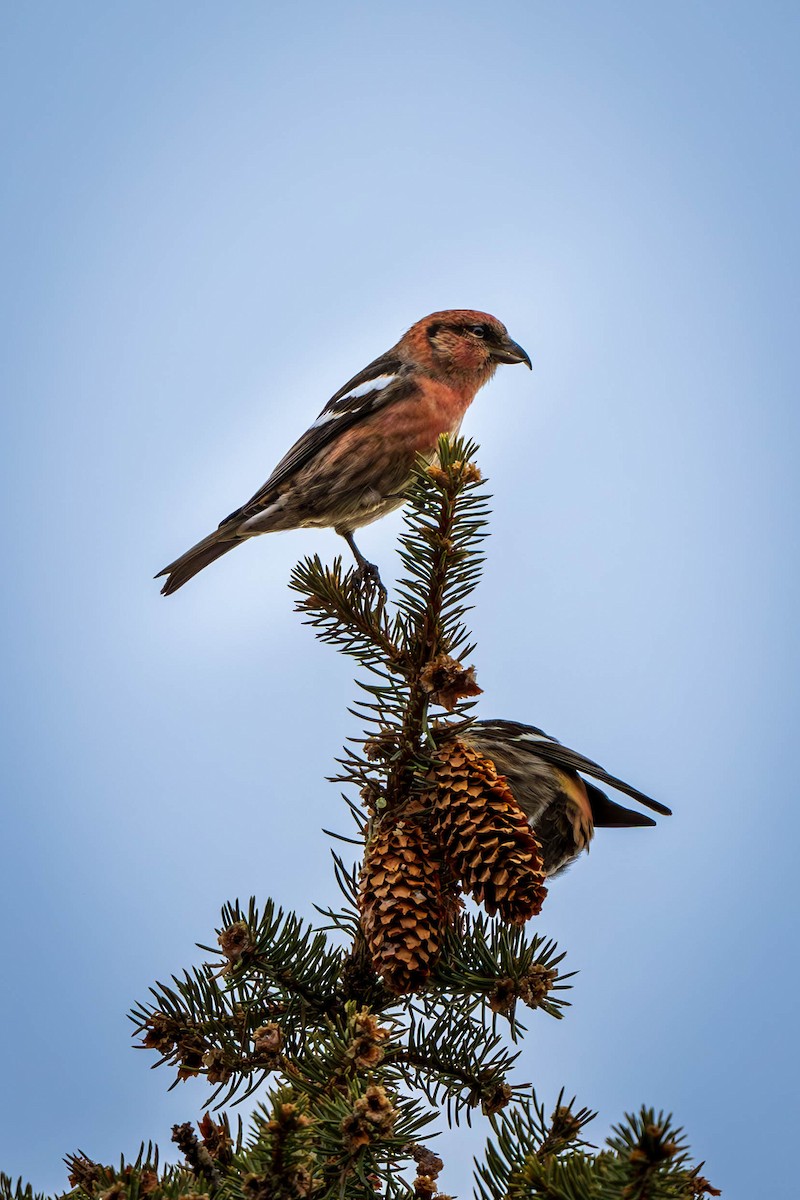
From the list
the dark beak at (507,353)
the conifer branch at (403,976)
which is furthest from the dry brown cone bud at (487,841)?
the dark beak at (507,353)

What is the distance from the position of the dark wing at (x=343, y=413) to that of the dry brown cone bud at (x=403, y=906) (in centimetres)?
303

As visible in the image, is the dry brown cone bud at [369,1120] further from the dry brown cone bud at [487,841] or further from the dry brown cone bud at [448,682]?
the dry brown cone bud at [448,682]

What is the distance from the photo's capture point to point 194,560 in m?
5.14

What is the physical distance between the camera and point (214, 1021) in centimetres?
225

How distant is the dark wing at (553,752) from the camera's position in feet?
9.73

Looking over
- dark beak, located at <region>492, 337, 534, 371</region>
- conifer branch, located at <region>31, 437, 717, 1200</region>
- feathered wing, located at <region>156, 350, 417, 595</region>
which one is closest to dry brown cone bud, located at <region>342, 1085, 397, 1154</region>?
conifer branch, located at <region>31, 437, 717, 1200</region>

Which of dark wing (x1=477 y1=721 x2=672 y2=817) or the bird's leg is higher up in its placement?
the bird's leg

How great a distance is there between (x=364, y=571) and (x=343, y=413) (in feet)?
4.34

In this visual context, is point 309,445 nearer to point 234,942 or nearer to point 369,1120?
point 234,942

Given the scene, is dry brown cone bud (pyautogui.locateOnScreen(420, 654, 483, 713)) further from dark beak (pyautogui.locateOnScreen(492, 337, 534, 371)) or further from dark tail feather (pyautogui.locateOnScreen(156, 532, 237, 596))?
dark beak (pyautogui.locateOnScreen(492, 337, 534, 371))

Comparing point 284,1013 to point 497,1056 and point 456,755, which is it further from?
point 456,755

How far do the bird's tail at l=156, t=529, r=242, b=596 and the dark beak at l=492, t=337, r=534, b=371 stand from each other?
1.69 m

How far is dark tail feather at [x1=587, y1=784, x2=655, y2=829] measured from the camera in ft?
11.2

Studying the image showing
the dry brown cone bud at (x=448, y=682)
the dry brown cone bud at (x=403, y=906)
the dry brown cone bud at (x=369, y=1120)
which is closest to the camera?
the dry brown cone bud at (x=369, y=1120)
